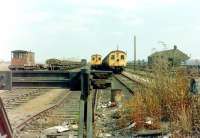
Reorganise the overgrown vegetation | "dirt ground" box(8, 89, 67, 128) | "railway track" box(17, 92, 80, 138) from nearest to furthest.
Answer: the overgrown vegetation < "railway track" box(17, 92, 80, 138) < "dirt ground" box(8, 89, 67, 128)

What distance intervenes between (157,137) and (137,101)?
2.65 meters

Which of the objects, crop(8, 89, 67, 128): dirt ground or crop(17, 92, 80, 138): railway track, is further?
crop(8, 89, 67, 128): dirt ground

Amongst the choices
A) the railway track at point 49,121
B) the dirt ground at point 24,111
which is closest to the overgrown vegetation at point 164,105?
the railway track at point 49,121

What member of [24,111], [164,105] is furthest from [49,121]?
[164,105]

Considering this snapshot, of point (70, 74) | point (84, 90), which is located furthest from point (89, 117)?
point (70, 74)

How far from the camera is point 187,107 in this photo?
30.3ft

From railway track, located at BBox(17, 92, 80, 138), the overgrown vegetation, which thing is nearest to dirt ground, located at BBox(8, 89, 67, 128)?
railway track, located at BBox(17, 92, 80, 138)

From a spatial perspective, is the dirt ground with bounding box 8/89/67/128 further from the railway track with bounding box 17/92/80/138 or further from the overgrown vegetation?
the overgrown vegetation

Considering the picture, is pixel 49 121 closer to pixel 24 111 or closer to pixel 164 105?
pixel 24 111

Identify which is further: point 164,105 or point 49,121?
point 49,121

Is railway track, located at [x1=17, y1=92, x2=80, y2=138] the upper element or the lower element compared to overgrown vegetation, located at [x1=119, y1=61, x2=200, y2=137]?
lower

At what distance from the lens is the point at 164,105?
10.3 meters

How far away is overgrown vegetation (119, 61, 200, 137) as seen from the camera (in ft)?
28.9

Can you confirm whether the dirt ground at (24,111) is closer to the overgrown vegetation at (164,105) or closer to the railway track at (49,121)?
the railway track at (49,121)
